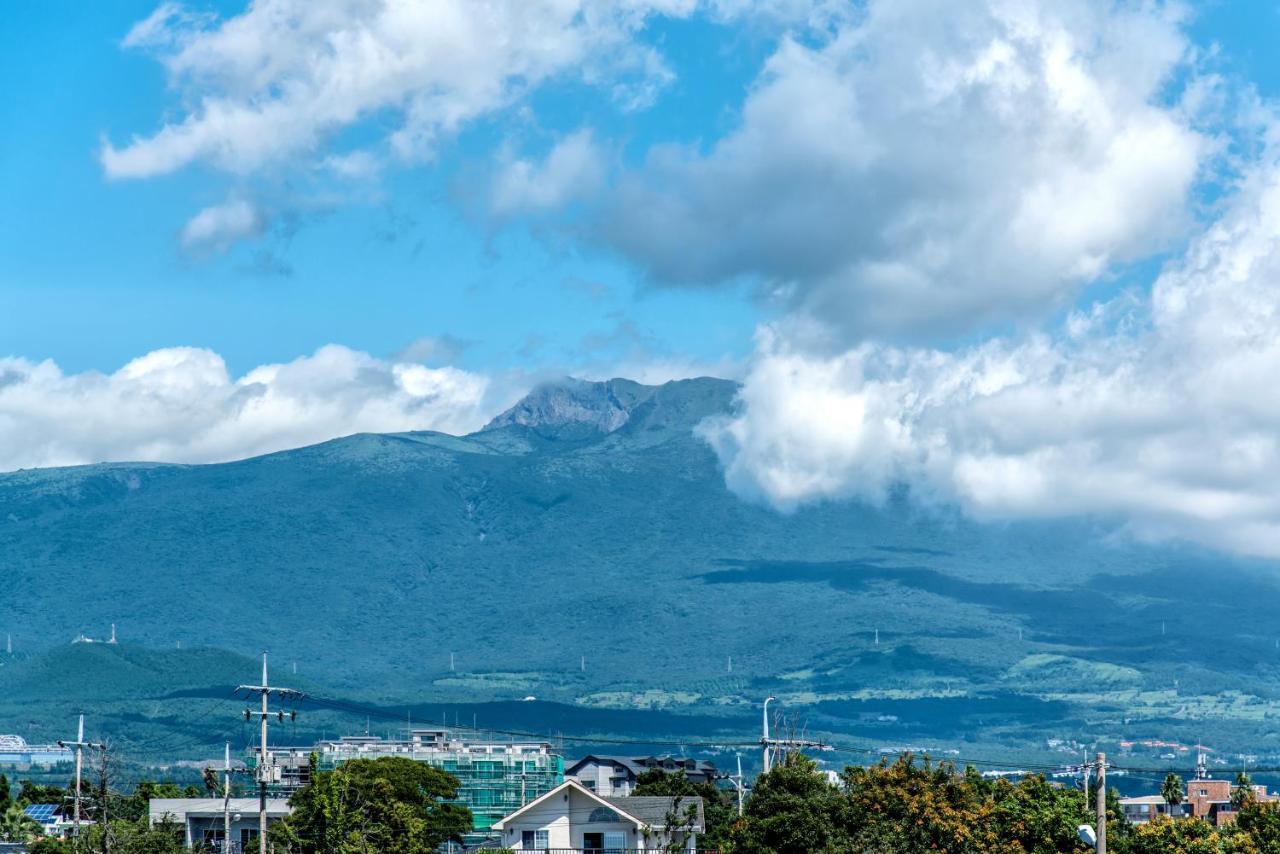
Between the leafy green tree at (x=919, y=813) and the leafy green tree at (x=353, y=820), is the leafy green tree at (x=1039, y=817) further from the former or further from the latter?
the leafy green tree at (x=353, y=820)

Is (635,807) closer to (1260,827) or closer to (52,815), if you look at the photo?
(1260,827)

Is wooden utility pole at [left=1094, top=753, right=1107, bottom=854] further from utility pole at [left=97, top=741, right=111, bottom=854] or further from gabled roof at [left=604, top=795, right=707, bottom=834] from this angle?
utility pole at [left=97, top=741, right=111, bottom=854]

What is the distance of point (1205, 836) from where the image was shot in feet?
290

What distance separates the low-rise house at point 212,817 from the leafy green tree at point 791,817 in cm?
3202

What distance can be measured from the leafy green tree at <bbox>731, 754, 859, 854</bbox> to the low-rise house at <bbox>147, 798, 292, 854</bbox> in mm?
32018

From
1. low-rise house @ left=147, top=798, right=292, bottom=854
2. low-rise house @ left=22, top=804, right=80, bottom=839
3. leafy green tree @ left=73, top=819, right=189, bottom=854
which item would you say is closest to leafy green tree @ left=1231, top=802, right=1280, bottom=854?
leafy green tree @ left=73, top=819, right=189, bottom=854

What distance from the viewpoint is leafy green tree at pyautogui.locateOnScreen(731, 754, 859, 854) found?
288 feet

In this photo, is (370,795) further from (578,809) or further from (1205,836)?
(1205,836)

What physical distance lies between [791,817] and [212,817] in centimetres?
4483

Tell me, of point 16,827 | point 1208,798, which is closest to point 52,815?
point 16,827

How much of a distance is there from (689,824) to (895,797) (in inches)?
421

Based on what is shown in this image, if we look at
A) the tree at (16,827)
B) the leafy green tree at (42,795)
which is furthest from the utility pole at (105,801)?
the leafy green tree at (42,795)

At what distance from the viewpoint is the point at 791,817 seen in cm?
8769

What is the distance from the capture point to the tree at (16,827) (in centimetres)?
11794
